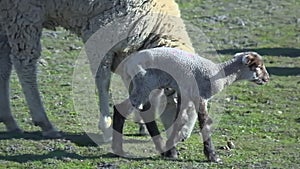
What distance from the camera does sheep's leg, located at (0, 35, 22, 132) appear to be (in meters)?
11.0

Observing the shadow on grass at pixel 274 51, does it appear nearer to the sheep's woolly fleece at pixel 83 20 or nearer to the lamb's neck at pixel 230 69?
the sheep's woolly fleece at pixel 83 20

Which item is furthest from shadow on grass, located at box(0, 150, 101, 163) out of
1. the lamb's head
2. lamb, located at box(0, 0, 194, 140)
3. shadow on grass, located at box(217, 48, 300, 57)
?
Result: shadow on grass, located at box(217, 48, 300, 57)

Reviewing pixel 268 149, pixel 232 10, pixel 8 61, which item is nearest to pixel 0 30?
pixel 8 61

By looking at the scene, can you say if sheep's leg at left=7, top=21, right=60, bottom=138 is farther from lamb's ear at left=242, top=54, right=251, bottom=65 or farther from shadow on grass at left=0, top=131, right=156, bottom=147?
lamb's ear at left=242, top=54, right=251, bottom=65

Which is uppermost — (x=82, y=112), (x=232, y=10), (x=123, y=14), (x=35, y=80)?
(x=123, y=14)

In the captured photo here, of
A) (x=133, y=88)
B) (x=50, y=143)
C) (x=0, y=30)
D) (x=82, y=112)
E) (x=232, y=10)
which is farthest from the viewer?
(x=232, y=10)

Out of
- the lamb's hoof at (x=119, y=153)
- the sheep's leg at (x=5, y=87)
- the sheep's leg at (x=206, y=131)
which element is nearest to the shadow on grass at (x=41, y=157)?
the lamb's hoof at (x=119, y=153)

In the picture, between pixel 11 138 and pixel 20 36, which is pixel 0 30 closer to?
pixel 20 36

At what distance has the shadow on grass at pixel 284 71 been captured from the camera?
50.5ft

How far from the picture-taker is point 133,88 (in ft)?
31.1

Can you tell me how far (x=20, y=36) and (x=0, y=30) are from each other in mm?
452

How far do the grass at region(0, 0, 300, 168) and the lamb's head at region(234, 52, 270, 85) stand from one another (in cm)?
81

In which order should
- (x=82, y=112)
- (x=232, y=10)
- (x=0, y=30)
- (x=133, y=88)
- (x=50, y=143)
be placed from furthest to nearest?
1. (x=232, y=10)
2. (x=82, y=112)
3. (x=0, y=30)
4. (x=50, y=143)
5. (x=133, y=88)

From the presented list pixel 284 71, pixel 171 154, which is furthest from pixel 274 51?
pixel 171 154
